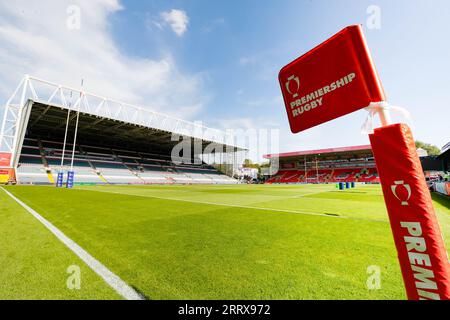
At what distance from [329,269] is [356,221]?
409 centimetres

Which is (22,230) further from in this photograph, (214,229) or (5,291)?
(214,229)

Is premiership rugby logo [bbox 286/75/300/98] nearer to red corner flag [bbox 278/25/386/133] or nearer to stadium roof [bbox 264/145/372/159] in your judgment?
red corner flag [bbox 278/25/386/133]

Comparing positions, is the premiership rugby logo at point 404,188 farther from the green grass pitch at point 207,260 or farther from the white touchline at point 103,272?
the white touchline at point 103,272

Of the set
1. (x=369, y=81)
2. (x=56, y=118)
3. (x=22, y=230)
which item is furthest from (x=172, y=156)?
(x=369, y=81)

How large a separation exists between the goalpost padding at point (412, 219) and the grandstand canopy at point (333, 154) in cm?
5416

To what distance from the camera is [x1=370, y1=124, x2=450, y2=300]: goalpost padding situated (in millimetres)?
1201

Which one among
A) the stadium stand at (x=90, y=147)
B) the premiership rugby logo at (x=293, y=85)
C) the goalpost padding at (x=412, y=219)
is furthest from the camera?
the stadium stand at (x=90, y=147)

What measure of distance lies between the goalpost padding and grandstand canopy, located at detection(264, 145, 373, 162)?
54164 millimetres

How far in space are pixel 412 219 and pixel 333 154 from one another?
62.5 m

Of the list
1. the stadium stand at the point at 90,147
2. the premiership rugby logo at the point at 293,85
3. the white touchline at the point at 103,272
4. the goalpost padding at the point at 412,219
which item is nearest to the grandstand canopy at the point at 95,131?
the stadium stand at the point at 90,147

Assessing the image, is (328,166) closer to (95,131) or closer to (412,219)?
(95,131)

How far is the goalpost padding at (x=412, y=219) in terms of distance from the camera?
1.20 metres

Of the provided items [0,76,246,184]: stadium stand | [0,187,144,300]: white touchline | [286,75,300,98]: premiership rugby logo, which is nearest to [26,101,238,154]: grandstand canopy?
[0,76,246,184]: stadium stand

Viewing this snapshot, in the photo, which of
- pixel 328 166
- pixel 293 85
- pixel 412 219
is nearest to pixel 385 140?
pixel 412 219
